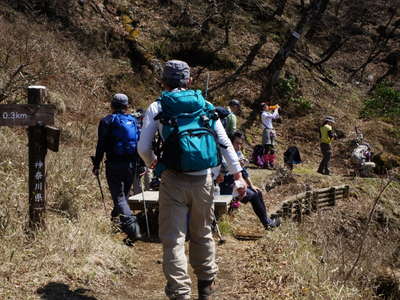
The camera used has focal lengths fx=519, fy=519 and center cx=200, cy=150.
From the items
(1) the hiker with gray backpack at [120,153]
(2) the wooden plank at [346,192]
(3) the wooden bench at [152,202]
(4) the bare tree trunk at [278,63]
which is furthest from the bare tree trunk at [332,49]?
(1) the hiker with gray backpack at [120,153]

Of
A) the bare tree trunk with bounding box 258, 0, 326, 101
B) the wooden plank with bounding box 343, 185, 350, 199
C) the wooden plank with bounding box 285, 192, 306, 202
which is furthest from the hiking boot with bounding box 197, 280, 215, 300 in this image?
the bare tree trunk with bounding box 258, 0, 326, 101

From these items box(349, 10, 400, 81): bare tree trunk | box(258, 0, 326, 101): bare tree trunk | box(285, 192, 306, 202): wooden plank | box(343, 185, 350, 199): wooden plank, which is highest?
box(349, 10, 400, 81): bare tree trunk

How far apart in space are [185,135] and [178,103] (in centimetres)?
26

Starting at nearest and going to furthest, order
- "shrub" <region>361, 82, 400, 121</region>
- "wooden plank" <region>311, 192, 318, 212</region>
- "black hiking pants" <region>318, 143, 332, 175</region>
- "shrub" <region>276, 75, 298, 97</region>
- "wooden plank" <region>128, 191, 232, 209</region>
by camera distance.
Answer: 1. "wooden plank" <region>128, 191, 232, 209</region>
2. "wooden plank" <region>311, 192, 318, 212</region>
3. "black hiking pants" <region>318, 143, 332, 175</region>
4. "shrub" <region>276, 75, 298, 97</region>
5. "shrub" <region>361, 82, 400, 121</region>

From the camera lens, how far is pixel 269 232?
23.2 ft

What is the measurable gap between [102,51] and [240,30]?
280 inches

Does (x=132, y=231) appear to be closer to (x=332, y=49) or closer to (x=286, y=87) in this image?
(x=286, y=87)

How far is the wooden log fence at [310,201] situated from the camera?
10125 mm

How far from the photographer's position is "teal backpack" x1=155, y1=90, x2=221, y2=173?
3.95m

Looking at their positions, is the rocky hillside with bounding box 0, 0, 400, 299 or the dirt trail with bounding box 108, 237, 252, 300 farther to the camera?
the rocky hillside with bounding box 0, 0, 400, 299

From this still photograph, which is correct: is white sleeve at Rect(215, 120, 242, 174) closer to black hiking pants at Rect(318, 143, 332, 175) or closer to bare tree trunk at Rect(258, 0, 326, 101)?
black hiking pants at Rect(318, 143, 332, 175)

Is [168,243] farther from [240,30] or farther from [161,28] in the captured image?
[240,30]

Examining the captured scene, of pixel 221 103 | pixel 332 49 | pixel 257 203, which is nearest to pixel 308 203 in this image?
pixel 257 203

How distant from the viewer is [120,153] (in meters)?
5.96
